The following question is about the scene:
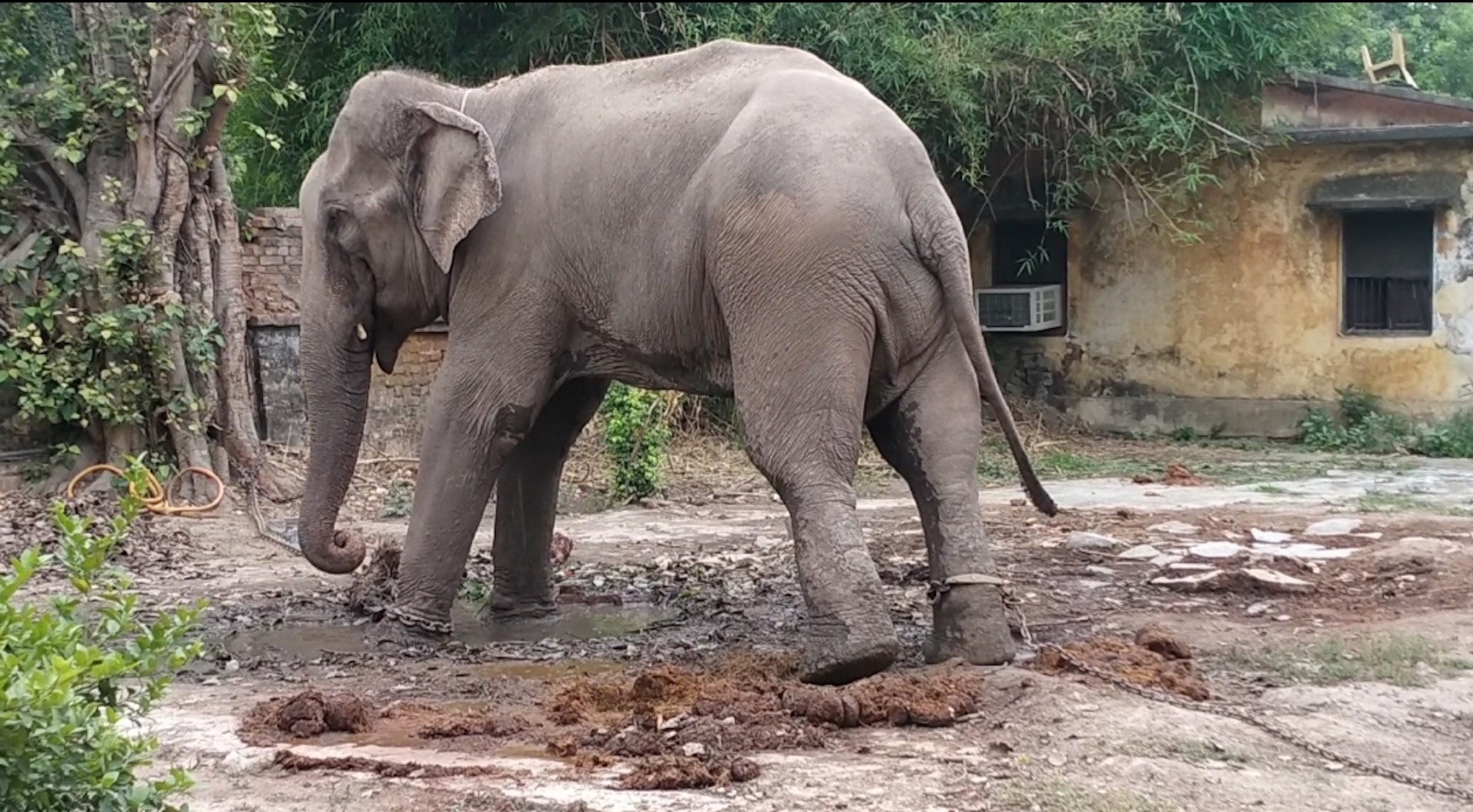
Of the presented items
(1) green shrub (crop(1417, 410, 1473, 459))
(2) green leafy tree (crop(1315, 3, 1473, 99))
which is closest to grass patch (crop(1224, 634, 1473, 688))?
(1) green shrub (crop(1417, 410, 1473, 459))

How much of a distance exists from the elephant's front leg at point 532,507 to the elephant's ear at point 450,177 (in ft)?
3.41

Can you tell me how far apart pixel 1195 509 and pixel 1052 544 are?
194 centimetres

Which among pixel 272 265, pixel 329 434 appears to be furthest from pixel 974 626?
pixel 272 265

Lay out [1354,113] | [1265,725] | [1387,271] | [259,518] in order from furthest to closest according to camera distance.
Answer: [1387,271], [1354,113], [259,518], [1265,725]

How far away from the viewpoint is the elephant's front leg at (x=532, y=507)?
7098 millimetres

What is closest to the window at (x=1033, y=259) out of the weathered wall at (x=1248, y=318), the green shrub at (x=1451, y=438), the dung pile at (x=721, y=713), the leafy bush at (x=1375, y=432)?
the weathered wall at (x=1248, y=318)

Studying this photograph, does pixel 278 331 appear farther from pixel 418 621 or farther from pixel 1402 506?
pixel 1402 506

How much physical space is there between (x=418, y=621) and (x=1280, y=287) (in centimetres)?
1121

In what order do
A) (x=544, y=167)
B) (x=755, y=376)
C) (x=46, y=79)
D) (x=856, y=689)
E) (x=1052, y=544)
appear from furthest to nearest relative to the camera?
(x=46, y=79) < (x=1052, y=544) < (x=544, y=167) < (x=755, y=376) < (x=856, y=689)

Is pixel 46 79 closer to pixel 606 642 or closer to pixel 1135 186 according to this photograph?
pixel 606 642

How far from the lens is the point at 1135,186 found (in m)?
15.5

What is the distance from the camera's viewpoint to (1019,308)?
1605 centimetres

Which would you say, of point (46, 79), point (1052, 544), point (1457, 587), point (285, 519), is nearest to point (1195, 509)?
point (1052, 544)

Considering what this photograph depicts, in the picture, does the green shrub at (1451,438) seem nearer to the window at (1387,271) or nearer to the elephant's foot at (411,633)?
the window at (1387,271)
